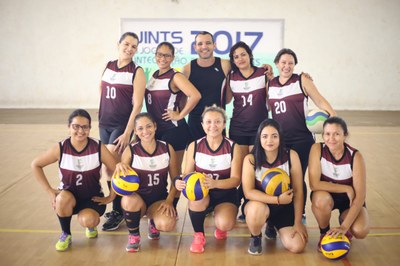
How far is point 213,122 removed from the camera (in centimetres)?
351

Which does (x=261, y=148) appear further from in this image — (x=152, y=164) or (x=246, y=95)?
(x=152, y=164)

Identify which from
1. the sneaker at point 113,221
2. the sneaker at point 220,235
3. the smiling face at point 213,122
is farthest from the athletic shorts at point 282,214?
the sneaker at point 113,221

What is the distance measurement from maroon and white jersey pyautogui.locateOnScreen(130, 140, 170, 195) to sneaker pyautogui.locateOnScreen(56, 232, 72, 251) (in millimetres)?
651

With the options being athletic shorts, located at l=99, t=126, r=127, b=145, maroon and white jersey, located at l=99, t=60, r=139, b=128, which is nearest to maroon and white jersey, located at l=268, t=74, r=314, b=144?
maroon and white jersey, located at l=99, t=60, r=139, b=128

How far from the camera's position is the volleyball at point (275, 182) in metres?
3.29

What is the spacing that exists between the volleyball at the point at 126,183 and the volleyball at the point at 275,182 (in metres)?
0.96

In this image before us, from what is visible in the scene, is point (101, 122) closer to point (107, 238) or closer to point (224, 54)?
point (107, 238)

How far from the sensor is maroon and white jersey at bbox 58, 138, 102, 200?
3.61 m

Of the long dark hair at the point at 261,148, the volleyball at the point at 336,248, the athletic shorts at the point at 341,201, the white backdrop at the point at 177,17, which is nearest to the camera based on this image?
the volleyball at the point at 336,248

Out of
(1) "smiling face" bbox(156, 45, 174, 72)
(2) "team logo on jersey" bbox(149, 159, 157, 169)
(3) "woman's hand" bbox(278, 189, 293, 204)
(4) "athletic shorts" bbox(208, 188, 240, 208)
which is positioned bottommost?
(4) "athletic shorts" bbox(208, 188, 240, 208)

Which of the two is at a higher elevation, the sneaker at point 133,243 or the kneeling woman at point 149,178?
the kneeling woman at point 149,178

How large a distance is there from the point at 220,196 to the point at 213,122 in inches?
23.8

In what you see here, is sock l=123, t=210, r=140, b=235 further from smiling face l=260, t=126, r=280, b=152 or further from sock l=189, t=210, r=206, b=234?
smiling face l=260, t=126, r=280, b=152

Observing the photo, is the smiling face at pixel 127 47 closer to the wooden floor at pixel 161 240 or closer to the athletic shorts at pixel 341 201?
the wooden floor at pixel 161 240
